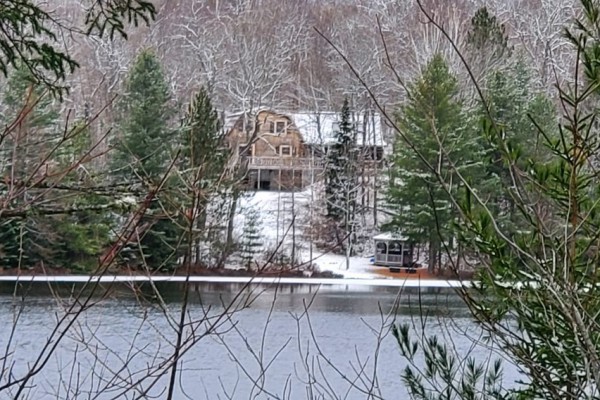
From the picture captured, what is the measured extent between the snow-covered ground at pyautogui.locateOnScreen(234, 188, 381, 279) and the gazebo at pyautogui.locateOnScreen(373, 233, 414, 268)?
1.05 ft

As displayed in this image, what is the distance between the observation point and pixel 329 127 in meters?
23.0

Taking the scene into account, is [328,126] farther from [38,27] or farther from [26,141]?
[26,141]

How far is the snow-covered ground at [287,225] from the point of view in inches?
755

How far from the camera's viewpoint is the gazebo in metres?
20.2

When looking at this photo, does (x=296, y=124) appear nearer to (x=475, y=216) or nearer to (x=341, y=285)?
(x=341, y=285)

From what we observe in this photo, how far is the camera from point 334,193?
21.2 metres

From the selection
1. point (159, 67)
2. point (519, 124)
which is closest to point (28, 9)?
point (519, 124)

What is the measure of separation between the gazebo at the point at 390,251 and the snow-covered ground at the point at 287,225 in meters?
0.32

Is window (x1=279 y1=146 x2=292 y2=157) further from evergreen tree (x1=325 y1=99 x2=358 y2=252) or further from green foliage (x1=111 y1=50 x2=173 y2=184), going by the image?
green foliage (x1=111 y1=50 x2=173 y2=184)

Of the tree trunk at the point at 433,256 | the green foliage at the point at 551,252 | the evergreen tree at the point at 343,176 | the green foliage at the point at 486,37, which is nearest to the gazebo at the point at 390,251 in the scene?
the evergreen tree at the point at 343,176

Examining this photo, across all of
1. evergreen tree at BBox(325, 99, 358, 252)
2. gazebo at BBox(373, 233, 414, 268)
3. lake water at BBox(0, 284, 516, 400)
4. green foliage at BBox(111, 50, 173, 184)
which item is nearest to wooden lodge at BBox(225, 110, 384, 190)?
evergreen tree at BBox(325, 99, 358, 252)

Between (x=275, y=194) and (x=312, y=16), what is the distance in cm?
622

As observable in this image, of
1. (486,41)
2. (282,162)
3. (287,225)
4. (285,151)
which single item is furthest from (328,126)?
(486,41)

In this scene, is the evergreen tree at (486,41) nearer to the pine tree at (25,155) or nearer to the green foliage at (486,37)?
the green foliage at (486,37)
